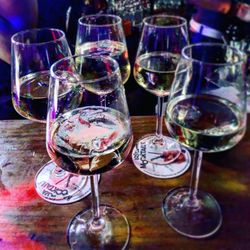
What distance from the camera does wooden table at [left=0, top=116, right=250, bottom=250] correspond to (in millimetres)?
462

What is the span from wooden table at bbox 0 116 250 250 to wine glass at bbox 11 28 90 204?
0.02 metres

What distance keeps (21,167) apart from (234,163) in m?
0.40

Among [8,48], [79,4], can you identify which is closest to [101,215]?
[8,48]

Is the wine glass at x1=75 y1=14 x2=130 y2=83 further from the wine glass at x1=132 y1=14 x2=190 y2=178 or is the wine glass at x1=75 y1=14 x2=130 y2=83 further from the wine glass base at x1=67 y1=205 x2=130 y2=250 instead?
the wine glass base at x1=67 y1=205 x2=130 y2=250

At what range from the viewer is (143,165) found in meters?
0.61

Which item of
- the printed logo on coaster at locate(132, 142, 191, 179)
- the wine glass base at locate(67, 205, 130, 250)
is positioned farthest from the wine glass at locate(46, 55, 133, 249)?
the printed logo on coaster at locate(132, 142, 191, 179)

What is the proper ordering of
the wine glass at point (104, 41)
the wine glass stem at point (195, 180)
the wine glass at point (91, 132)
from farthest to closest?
the wine glass at point (104, 41) < the wine glass stem at point (195, 180) < the wine glass at point (91, 132)

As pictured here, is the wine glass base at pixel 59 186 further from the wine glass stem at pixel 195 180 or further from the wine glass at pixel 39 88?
the wine glass stem at pixel 195 180

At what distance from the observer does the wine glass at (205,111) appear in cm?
45

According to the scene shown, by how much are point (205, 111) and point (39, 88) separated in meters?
0.29

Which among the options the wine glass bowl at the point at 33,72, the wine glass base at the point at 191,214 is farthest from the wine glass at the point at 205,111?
the wine glass bowl at the point at 33,72

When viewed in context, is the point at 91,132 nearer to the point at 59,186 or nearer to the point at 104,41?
the point at 59,186

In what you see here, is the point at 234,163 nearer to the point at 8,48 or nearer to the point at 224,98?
the point at 224,98

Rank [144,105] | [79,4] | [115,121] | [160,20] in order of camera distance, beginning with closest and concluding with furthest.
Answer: [115,121], [160,20], [79,4], [144,105]
